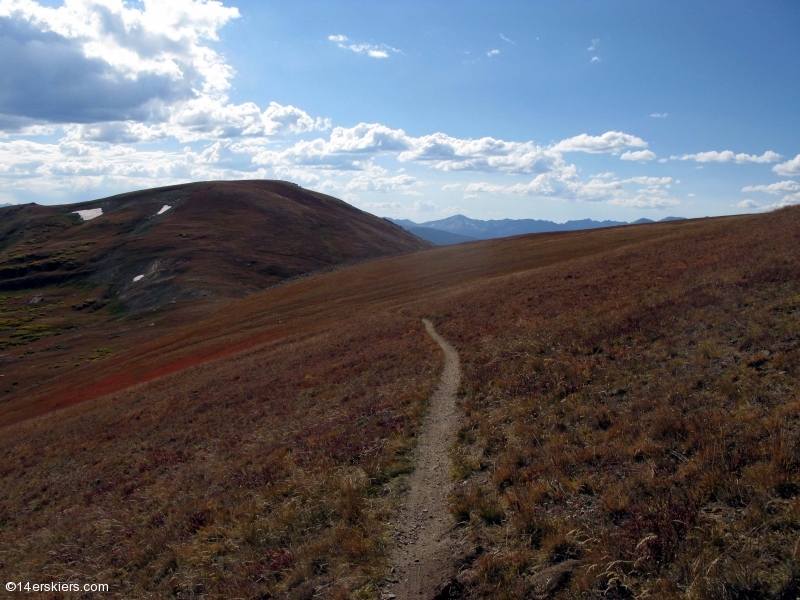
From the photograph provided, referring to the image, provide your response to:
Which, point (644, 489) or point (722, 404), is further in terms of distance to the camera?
point (722, 404)

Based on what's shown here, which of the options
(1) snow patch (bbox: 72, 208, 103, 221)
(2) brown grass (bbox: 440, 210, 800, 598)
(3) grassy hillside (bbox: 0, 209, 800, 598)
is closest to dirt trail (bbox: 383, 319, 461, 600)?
(3) grassy hillside (bbox: 0, 209, 800, 598)

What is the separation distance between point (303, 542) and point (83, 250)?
154 m

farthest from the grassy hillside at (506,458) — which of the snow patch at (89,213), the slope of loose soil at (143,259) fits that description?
the snow patch at (89,213)

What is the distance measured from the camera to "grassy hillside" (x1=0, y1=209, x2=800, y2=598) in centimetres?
778

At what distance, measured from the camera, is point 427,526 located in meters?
10.3

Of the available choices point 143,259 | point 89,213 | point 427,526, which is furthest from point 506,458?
point 89,213

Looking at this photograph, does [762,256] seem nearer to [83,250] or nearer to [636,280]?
[636,280]

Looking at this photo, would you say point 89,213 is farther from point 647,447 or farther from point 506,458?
point 647,447

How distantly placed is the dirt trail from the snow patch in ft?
642

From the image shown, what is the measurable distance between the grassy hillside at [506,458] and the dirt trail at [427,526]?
36cm

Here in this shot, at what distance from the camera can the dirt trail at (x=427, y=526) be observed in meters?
8.61

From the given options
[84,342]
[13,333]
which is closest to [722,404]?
[84,342]

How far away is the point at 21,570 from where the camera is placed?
14070mm

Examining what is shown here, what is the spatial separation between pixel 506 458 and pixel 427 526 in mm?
2690
